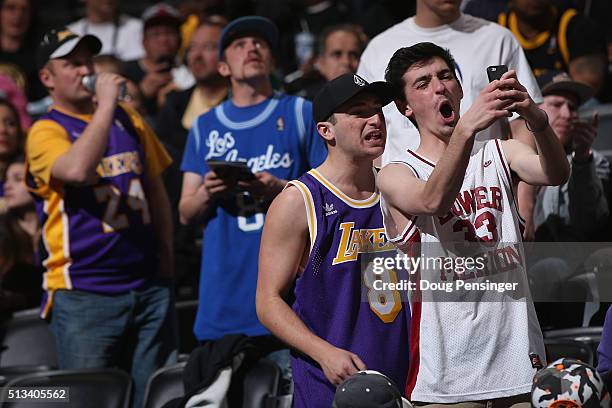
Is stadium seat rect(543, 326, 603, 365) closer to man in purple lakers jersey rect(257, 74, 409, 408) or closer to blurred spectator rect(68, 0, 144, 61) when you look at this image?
man in purple lakers jersey rect(257, 74, 409, 408)

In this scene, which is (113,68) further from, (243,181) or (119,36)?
(243,181)

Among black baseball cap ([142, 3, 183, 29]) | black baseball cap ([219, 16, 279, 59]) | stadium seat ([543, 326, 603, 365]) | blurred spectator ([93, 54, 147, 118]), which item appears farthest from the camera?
black baseball cap ([142, 3, 183, 29])

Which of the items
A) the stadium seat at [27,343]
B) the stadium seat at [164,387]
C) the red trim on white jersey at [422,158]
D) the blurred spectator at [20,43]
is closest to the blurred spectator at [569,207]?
the red trim on white jersey at [422,158]

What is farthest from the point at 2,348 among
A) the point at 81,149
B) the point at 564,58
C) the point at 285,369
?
the point at 564,58

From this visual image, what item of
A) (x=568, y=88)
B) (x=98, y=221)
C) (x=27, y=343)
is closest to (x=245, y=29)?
(x=98, y=221)

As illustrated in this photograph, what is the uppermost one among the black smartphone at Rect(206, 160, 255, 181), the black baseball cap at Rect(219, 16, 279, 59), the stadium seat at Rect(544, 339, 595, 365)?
the black baseball cap at Rect(219, 16, 279, 59)

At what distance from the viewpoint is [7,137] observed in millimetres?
7195

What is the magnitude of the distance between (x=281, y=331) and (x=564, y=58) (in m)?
3.84

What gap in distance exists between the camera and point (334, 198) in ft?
12.5

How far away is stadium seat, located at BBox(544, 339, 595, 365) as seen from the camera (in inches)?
175

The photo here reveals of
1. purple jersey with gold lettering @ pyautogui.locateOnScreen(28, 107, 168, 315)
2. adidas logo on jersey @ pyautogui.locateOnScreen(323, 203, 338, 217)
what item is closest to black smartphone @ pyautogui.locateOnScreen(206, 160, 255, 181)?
purple jersey with gold lettering @ pyautogui.locateOnScreen(28, 107, 168, 315)

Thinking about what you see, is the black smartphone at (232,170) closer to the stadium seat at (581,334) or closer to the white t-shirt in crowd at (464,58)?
the white t-shirt in crowd at (464,58)

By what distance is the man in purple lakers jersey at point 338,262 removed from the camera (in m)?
3.75

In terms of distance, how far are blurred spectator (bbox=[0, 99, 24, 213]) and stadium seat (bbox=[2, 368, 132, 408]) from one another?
2517mm
